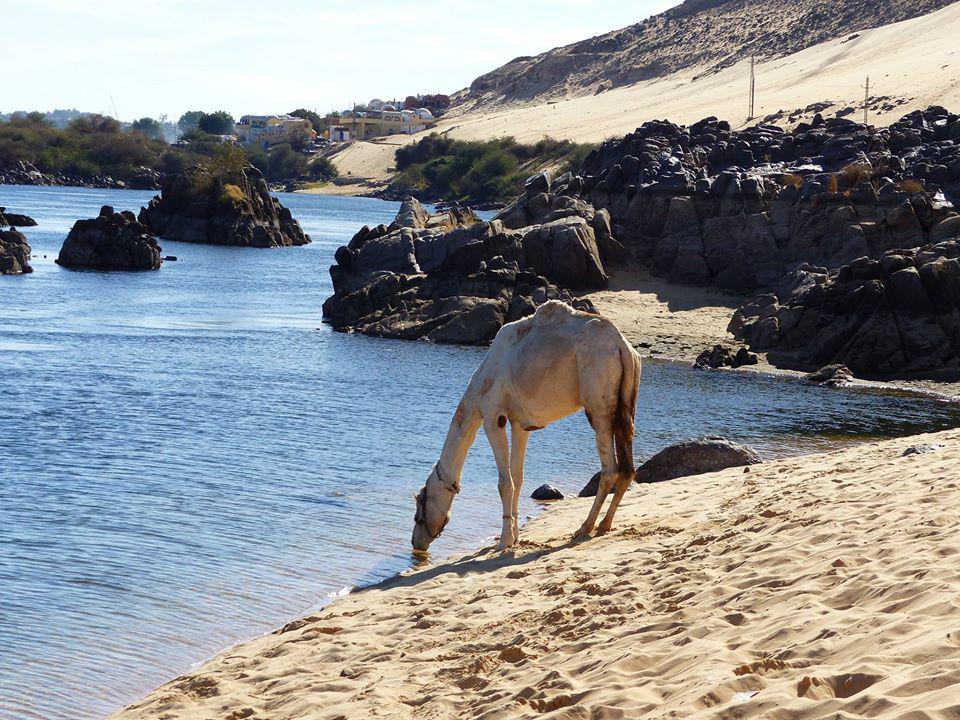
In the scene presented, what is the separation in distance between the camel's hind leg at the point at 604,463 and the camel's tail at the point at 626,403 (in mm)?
83

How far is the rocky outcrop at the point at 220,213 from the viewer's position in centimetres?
7725

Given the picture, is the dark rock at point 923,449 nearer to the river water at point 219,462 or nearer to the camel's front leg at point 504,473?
the camel's front leg at point 504,473

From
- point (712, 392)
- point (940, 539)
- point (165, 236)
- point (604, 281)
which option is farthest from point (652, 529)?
point (165, 236)

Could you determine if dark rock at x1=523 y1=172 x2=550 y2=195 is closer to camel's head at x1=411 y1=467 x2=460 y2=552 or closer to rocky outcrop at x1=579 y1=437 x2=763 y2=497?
rocky outcrop at x1=579 y1=437 x2=763 y2=497

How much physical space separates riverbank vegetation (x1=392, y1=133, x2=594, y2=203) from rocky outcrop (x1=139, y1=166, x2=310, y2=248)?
3937 cm

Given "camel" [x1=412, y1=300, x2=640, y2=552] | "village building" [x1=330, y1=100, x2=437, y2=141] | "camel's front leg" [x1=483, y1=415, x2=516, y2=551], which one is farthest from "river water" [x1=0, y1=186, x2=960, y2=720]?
"village building" [x1=330, y1=100, x2=437, y2=141]

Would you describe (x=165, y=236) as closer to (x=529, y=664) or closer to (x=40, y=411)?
(x=40, y=411)

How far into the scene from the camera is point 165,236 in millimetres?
81000

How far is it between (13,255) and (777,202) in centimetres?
3451

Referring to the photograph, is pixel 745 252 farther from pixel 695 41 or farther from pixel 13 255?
pixel 695 41

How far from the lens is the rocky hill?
14262 centimetres

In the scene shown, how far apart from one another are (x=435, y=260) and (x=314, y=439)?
2224 centimetres

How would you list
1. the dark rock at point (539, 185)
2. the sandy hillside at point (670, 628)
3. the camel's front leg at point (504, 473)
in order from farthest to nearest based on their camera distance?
the dark rock at point (539, 185) < the camel's front leg at point (504, 473) < the sandy hillside at point (670, 628)

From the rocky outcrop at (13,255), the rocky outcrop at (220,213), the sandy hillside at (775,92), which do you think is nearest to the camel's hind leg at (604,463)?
the rocky outcrop at (13,255)
